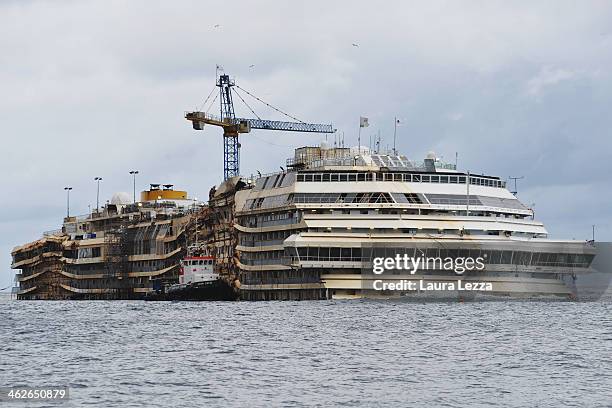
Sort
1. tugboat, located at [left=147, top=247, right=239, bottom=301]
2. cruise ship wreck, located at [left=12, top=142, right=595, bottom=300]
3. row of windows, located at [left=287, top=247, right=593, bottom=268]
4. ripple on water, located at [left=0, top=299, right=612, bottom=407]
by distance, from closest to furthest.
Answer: ripple on water, located at [left=0, top=299, right=612, bottom=407] → row of windows, located at [left=287, top=247, right=593, bottom=268] → cruise ship wreck, located at [left=12, top=142, right=595, bottom=300] → tugboat, located at [left=147, top=247, right=239, bottom=301]

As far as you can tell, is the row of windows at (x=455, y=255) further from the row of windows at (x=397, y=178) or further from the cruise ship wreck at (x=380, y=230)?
the row of windows at (x=397, y=178)

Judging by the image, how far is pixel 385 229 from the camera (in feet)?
489

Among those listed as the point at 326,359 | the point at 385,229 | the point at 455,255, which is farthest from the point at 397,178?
the point at 326,359

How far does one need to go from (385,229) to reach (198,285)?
40397 mm

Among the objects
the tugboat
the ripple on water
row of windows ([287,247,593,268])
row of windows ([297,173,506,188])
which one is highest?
row of windows ([297,173,506,188])

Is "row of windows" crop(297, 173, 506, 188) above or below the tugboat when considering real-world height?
above

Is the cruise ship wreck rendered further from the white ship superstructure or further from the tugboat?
the tugboat

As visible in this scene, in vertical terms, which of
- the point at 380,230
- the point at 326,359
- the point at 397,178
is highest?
the point at 397,178

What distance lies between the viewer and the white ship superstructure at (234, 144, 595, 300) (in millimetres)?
146125

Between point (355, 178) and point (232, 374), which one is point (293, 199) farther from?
point (232, 374)

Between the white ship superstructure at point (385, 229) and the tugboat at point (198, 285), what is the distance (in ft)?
18.9

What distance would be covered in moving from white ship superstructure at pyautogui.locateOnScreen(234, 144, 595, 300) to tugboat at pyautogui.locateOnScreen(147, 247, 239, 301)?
18.9 ft

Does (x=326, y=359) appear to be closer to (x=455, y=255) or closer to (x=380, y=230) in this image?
(x=455, y=255)

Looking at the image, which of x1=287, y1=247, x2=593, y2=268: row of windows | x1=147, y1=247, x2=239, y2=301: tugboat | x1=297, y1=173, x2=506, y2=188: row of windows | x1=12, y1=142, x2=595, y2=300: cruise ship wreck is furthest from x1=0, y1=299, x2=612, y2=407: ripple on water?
x1=147, y1=247, x2=239, y2=301: tugboat
